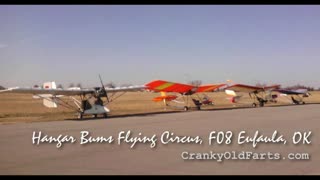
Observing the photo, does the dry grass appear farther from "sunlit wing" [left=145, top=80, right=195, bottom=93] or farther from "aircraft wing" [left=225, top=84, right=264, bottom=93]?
"aircraft wing" [left=225, top=84, right=264, bottom=93]

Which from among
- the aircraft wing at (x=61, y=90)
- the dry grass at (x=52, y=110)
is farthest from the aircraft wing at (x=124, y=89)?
the dry grass at (x=52, y=110)

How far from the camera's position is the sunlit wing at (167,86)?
1250 inches

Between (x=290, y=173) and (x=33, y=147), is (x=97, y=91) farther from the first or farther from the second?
(x=290, y=173)

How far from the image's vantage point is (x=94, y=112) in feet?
84.1

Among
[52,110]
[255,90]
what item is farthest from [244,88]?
[52,110]

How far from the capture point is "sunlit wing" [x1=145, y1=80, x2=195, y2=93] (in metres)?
31.7

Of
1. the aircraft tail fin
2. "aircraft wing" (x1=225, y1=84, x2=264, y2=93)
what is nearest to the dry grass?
the aircraft tail fin

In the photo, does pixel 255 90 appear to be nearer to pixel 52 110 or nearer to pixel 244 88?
pixel 244 88

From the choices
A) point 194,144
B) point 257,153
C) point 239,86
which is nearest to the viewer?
point 257,153

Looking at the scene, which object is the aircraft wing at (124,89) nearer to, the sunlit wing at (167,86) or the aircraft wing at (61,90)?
the aircraft wing at (61,90)

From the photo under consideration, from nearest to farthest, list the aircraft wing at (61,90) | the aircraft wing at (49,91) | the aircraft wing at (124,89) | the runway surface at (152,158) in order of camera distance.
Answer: the runway surface at (152,158)
the aircraft wing at (49,91)
the aircraft wing at (61,90)
the aircraft wing at (124,89)
